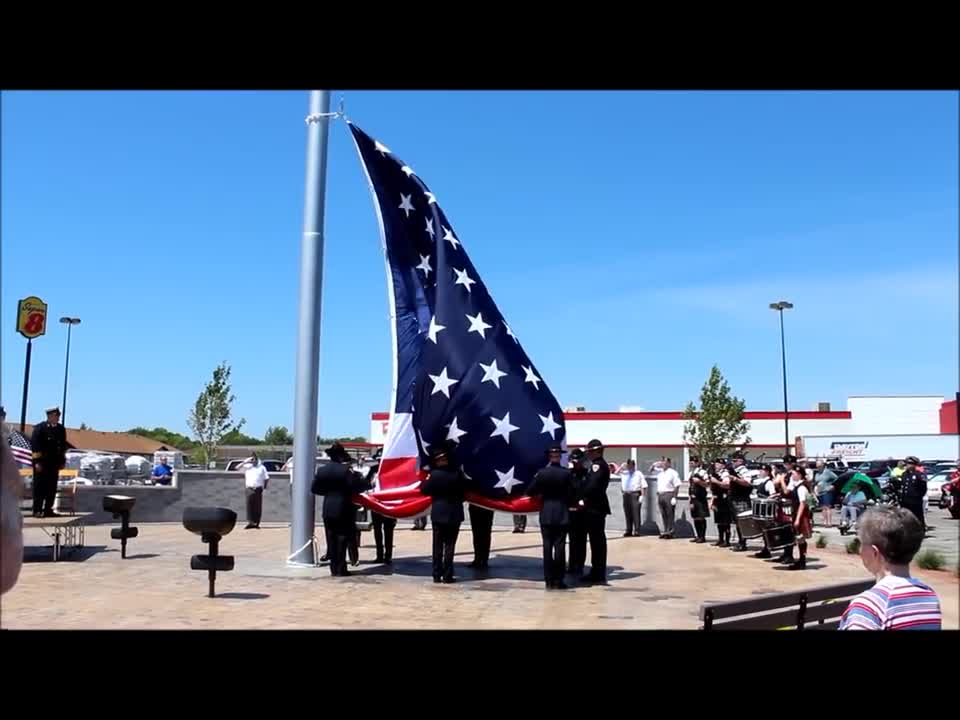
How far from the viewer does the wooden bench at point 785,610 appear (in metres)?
4.26

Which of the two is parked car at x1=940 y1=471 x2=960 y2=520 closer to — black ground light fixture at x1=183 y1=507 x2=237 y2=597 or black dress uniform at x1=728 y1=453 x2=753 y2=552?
black ground light fixture at x1=183 y1=507 x2=237 y2=597

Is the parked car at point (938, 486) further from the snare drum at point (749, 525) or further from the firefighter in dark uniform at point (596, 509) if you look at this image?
the snare drum at point (749, 525)

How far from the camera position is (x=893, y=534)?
2.59 m

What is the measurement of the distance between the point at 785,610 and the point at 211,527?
215 inches

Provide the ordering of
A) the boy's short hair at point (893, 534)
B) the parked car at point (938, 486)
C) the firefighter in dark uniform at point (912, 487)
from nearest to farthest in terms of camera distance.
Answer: the boy's short hair at point (893, 534) < the parked car at point (938, 486) < the firefighter in dark uniform at point (912, 487)

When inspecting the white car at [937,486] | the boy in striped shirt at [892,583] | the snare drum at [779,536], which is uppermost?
the white car at [937,486]

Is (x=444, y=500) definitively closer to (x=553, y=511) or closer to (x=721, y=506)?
(x=553, y=511)

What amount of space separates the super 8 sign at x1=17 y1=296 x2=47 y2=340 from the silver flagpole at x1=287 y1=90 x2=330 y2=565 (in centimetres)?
471

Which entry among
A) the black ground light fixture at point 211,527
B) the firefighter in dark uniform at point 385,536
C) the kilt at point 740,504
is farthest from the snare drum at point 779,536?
the black ground light fixture at point 211,527

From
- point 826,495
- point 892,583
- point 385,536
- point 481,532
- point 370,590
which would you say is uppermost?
point 892,583

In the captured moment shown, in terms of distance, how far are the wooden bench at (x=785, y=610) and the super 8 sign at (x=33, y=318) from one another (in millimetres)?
4422

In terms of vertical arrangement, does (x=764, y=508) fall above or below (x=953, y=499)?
below

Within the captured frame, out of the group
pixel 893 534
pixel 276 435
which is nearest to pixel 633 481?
pixel 893 534

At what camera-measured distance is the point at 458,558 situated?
496 inches
